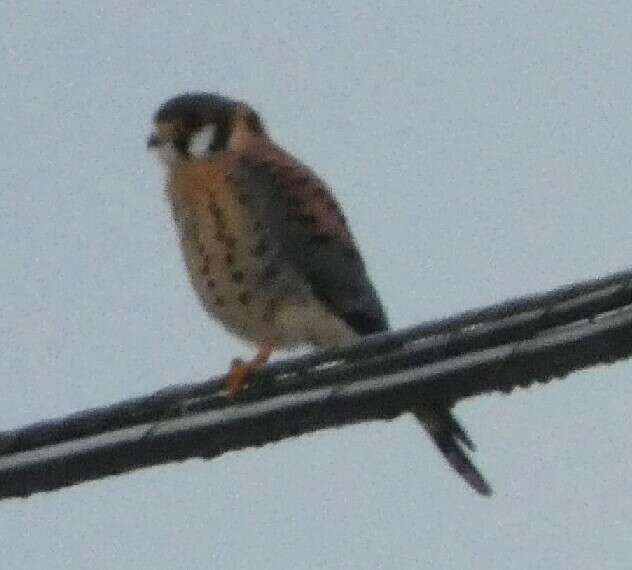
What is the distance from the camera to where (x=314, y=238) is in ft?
20.1

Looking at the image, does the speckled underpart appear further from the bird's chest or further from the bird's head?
the bird's head

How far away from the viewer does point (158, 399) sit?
3.93m

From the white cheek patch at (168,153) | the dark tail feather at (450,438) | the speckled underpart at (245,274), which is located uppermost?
the white cheek patch at (168,153)

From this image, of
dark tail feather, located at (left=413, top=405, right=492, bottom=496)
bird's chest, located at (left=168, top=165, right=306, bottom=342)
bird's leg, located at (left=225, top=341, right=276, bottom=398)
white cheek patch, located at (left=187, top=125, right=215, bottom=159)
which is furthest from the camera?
white cheek patch, located at (left=187, top=125, right=215, bottom=159)

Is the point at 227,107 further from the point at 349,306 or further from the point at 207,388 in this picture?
the point at 207,388

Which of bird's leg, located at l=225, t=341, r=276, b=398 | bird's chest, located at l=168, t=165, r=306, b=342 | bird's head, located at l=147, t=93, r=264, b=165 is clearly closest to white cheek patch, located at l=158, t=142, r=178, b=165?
bird's head, located at l=147, t=93, r=264, b=165

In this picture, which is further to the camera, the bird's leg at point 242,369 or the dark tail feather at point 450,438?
the dark tail feather at point 450,438

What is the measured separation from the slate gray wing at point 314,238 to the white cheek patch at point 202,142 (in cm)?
22

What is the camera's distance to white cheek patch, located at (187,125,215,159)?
21.2 ft

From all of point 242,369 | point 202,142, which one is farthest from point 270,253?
point 242,369

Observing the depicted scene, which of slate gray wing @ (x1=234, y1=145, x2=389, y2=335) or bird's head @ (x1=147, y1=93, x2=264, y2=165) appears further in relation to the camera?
bird's head @ (x1=147, y1=93, x2=264, y2=165)

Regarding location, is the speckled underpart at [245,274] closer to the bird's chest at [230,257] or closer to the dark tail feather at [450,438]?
the bird's chest at [230,257]

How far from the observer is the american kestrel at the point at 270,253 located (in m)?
6.04

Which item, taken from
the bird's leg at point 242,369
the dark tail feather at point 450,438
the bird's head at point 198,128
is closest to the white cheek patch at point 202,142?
the bird's head at point 198,128
